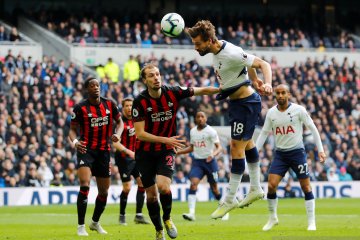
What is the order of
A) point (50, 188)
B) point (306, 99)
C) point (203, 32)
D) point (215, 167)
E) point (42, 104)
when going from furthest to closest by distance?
point (306, 99)
point (42, 104)
point (50, 188)
point (215, 167)
point (203, 32)

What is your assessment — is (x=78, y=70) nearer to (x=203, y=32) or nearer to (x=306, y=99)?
(x=306, y=99)

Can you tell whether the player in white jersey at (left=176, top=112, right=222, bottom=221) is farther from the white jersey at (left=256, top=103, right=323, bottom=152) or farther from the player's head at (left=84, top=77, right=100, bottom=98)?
the player's head at (left=84, top=77, right=100, bottom=98)

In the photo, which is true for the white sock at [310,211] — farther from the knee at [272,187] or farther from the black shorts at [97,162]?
the black shorts at [97,162]

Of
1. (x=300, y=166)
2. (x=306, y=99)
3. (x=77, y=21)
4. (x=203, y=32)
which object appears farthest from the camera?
(x=77, y=21)

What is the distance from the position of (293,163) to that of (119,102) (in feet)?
52.9

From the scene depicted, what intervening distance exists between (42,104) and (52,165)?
2839 mm

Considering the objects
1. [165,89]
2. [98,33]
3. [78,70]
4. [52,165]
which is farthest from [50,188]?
[165,89]

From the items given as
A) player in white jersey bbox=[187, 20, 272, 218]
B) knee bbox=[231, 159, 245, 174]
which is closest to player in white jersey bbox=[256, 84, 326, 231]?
knee bbox=[231, 159, 245, 174]

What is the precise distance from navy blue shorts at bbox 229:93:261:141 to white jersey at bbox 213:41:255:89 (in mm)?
319

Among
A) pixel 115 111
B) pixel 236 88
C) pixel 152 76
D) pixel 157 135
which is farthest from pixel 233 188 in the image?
pixel 115 111

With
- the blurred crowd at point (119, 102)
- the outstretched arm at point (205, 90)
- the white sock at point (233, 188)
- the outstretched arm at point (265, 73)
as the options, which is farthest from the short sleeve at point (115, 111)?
the blurred crowd at point (119, 102)

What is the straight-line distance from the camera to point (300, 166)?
691 inches

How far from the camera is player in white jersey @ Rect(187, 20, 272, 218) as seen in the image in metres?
14.2

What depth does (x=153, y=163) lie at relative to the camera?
1460 cm
